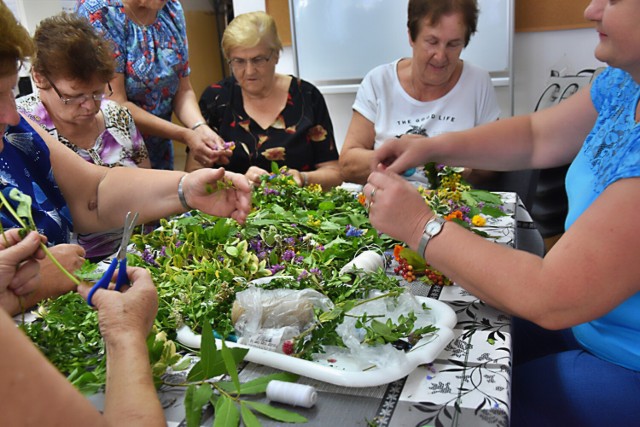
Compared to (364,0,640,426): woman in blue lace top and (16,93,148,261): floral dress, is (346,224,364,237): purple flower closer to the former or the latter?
(364,0,640,426): woman in blue lace top

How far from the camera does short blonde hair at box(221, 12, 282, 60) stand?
8.87 ft

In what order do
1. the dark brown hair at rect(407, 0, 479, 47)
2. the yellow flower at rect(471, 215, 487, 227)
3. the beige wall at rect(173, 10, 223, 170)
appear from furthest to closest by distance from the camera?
the beige wall at rect(173, 10, 223, 170)
the dark brown hair at rect(407, 0, 479, 47)
the yellow flower at rect(471, 215, 487, 227)

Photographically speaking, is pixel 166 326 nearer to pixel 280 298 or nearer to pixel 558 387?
pixel 280 298

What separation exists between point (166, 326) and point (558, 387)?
81 cm

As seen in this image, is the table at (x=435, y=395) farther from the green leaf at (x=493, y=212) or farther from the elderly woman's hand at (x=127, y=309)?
the green leaf at (x=493, y=212)

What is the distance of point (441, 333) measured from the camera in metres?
1.08

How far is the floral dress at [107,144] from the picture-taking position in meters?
2.04

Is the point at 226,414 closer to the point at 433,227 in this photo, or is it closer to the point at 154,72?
the point at 433,227

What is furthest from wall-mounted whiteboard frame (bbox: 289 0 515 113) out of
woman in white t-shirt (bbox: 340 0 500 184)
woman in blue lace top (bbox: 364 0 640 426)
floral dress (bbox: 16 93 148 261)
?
woman in blue lace top (bbox: 364 0 640 426)

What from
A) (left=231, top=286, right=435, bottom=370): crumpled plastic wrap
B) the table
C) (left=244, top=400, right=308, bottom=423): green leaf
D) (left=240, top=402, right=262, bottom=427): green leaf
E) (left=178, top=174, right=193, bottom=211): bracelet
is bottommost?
the table

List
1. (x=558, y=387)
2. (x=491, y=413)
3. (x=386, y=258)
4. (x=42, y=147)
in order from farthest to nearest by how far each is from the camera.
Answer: (x=42, y=147) < (x=386, y=258) < (x=558, y=387) < (x=491, y=413)

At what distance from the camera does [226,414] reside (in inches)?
35.4

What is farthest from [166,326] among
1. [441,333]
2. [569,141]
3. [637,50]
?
[569,141]

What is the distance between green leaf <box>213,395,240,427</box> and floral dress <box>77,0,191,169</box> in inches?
82.8
